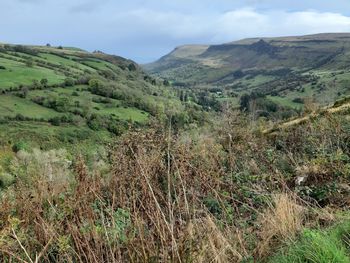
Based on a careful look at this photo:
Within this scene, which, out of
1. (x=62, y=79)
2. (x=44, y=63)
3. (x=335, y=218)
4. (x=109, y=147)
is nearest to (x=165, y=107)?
(x=109, y=147)

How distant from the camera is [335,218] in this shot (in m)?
5.14

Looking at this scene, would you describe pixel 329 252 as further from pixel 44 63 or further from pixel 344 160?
pixel 44 63

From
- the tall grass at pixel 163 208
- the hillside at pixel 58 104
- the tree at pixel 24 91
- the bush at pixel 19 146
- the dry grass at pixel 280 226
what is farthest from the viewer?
the tree at pixel 24 91

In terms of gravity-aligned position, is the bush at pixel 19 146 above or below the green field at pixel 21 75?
below

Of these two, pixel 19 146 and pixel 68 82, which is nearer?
pixel 19 146

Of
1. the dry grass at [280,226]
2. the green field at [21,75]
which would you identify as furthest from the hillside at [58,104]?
the dry grass at [280,226]

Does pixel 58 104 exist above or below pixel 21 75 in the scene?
below

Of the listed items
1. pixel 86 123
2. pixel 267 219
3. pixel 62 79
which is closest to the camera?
pixel 267 219

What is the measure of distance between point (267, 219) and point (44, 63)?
178m

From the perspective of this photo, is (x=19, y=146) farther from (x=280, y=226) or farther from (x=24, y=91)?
(x=280, y=226)

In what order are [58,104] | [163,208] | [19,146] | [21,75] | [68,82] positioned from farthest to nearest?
1. [68,82]
2. [21,75]
3. [58,104]
4. [19,146]
5. [163,208]

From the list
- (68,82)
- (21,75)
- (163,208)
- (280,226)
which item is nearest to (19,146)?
(68,82)

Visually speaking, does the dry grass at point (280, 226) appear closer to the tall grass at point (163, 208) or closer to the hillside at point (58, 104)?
the tall grass at point (163, 208)

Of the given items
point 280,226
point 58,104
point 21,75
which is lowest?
point 58,104
